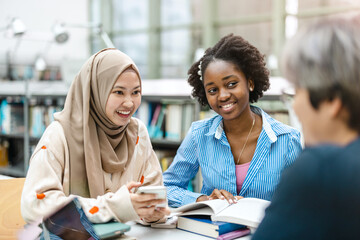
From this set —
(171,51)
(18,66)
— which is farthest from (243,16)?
(18,66)

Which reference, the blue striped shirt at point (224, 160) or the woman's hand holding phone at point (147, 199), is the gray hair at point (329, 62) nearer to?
the woman's hand holding phone at point (147, 199)

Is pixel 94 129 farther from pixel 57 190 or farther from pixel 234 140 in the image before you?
pixel 234 140

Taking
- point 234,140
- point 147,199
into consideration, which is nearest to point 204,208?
point 147,199

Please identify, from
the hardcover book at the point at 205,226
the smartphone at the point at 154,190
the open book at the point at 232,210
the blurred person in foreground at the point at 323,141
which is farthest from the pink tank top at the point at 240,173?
the blurred person in foreground at the point at 323,141

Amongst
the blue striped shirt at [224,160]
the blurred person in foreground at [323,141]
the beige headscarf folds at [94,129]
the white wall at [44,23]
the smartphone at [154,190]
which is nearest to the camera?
the blurred person in foreground at [323,141]

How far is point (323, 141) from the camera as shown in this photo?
27.5 inches

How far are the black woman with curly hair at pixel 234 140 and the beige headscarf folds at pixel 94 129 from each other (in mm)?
336

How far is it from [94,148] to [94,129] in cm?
8

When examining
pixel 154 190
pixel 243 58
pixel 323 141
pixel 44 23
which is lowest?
pixel 154 190

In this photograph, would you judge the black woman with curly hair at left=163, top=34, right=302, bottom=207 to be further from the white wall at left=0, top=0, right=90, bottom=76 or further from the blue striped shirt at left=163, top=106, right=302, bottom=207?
the white wall at left=0, top=0, right=90, bottom=76

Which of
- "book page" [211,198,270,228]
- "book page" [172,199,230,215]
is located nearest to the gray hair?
"book page" [211,198,270,228]

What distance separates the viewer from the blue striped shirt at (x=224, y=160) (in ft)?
5.51

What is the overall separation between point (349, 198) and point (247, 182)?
1.09m

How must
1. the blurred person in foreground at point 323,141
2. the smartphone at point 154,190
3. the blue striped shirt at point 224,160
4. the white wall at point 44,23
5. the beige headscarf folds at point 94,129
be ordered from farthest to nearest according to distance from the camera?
the white wall at point 44,23 → the blue striped shirt at point 224,160 → the beige headscarf folds at point 94,129 → the smartphone at point 154,190 → the blurred person in foreground at point 323,141
